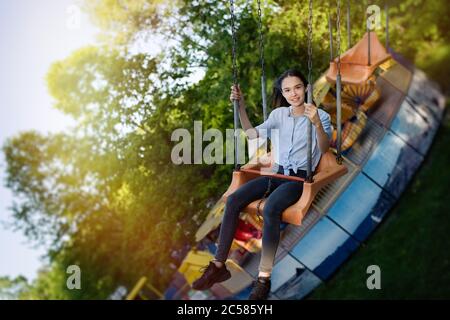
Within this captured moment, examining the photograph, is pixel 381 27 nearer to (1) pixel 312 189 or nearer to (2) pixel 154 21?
(2) pixel 154 21

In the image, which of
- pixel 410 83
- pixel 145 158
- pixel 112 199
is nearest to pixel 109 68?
pixel 145 158

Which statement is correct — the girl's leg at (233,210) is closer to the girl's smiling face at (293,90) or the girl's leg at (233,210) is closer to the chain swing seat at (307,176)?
the chain swing seat at (307,176)

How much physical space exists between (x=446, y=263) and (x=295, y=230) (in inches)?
39.5

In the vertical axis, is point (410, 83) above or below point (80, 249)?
above

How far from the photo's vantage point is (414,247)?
4.77 metres

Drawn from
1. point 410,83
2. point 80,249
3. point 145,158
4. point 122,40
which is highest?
point 122,40

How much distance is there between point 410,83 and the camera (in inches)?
199

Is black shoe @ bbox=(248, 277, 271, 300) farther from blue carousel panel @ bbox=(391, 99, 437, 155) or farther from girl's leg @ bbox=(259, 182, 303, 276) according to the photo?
blue carousel panel @ bbox=(391, 99, 437, 155)

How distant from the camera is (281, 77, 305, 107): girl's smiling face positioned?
113 inches

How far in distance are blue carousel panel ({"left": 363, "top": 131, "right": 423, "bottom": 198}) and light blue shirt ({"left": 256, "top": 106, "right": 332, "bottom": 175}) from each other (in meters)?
2.13

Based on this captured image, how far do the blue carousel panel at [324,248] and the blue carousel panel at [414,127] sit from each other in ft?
2.67

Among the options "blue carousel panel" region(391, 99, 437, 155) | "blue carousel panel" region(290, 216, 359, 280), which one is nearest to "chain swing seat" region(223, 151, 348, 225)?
"blue carousel panel" region(290, 216, 359, 280)

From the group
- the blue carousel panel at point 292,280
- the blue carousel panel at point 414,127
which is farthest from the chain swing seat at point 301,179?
the blue carousel panel at point 414,127
